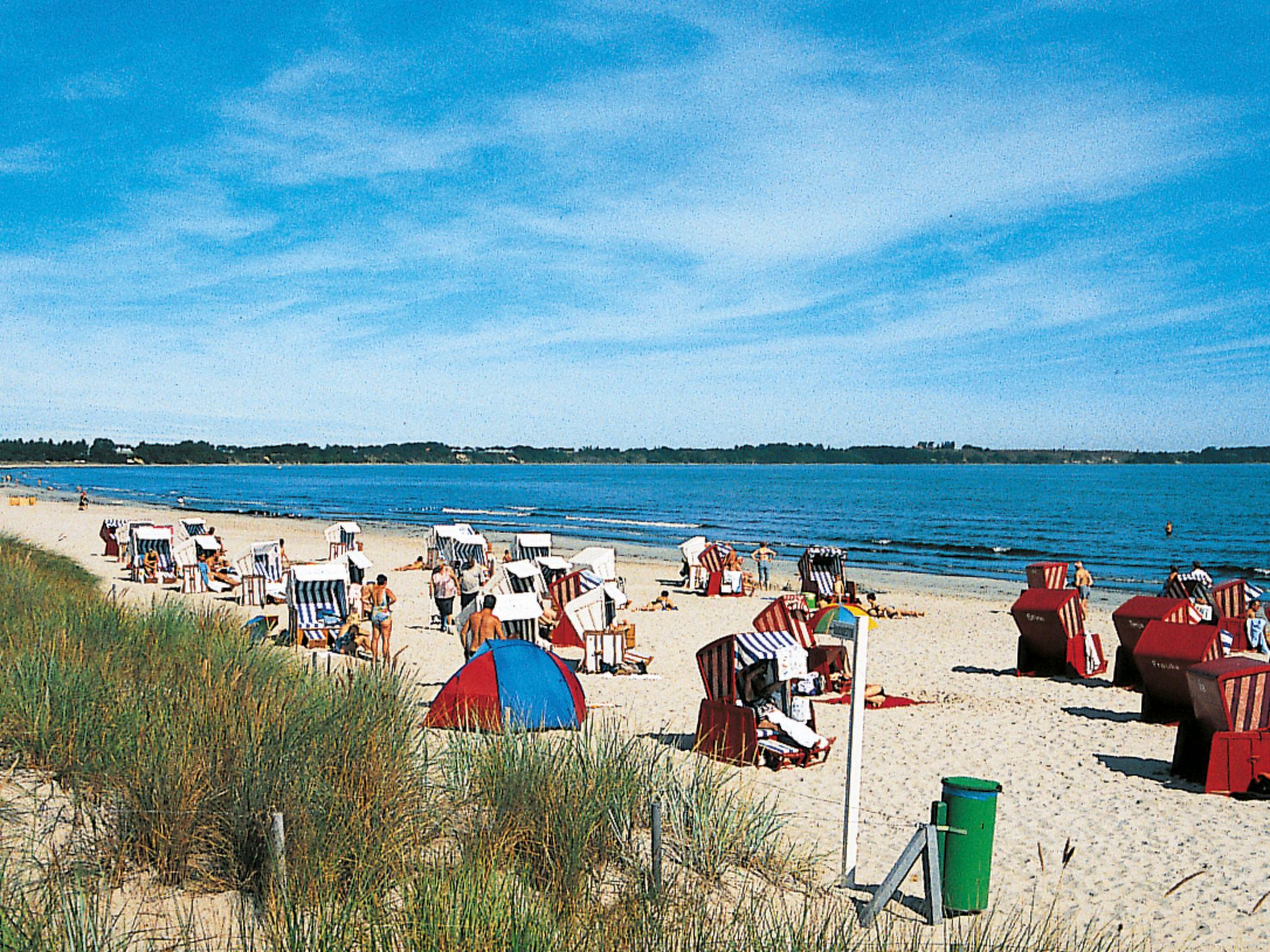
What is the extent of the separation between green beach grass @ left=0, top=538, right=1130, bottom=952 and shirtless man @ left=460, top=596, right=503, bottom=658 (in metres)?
5.03

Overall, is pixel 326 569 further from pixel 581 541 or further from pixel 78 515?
pixel 78 515

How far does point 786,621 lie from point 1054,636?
398cm

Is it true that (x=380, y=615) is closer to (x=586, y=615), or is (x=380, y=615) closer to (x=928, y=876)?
(x=586, y=615)

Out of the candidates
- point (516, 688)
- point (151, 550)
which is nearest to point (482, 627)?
point (516, 688)

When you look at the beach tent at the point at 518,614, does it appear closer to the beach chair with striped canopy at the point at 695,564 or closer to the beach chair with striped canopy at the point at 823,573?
the beach chair with striped canopy at the point at 695,564

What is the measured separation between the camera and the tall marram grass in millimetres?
4133

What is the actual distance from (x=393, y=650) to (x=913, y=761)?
8.61m

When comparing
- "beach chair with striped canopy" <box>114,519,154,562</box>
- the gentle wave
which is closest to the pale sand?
"beach chair with striped canopy" <box>114,519,154,562</box>

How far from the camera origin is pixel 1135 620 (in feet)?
40.4

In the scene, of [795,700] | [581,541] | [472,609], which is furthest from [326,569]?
[581,541]

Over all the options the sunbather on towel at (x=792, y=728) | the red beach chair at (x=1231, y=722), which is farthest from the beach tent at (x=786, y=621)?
the red beach chair at (x=1231, y=722)

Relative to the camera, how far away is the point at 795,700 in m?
9.23

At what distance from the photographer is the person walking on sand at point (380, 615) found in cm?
1313

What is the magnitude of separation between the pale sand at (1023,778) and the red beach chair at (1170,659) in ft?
1.09
